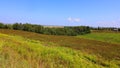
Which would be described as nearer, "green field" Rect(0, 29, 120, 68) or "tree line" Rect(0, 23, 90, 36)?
"green field" Rect(0, 29, 120, 68)

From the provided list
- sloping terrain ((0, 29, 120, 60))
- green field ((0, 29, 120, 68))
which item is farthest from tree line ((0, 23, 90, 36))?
green field ((0, 29, 120, 68))

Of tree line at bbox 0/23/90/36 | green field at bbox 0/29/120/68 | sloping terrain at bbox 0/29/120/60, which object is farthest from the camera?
tree line at bbox 0/23/90/36

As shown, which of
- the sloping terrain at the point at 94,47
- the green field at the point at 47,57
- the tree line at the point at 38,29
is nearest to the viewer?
the green field at the point at 47,57

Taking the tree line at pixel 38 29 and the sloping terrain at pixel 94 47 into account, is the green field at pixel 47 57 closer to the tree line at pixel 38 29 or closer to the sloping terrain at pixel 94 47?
the sloping terrain at pixel 94 47

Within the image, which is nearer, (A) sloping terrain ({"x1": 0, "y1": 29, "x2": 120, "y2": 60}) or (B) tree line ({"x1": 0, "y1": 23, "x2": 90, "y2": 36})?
(A) sloping terrain ({"x1": 0, "y1": 29, "x2": 120, "y2": 60})


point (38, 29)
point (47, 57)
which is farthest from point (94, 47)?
point (38, 29)

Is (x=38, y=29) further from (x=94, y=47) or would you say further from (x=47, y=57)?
(x=47, y=57)

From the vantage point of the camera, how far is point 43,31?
54.2 meters

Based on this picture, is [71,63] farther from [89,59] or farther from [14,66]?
[14,66]

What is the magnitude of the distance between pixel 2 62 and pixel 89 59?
8.93m

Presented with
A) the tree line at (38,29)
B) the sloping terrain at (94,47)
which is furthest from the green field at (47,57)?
the tree line at (38,29)

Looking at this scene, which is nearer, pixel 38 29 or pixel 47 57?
pixel 47 57

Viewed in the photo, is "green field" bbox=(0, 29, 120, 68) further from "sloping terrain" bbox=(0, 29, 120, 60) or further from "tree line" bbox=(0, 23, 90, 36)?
"tree line" bbox=(0, 23, 90, 36)

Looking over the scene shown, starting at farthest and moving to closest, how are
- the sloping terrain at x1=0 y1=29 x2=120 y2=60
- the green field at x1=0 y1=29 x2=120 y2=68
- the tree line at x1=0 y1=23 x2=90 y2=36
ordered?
the tree line at x1=0 y1=23 x2=90 y2=36 < the sloping terrain at x1=0 y1=29 x2=120 y2=60 < the green field at x1=0 y1=29 x2=120 y2=68
